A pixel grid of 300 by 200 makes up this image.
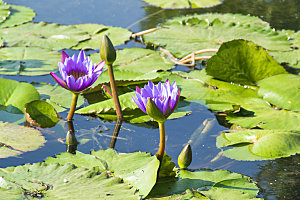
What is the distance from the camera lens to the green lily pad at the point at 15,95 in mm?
2113

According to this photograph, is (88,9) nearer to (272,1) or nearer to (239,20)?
(239,20)

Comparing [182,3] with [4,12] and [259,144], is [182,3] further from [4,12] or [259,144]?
[259,144]

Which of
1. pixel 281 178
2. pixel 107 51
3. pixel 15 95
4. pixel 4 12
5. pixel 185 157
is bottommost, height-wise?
pixel 281 178

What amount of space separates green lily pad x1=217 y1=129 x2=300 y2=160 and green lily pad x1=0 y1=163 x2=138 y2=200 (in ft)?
2.15

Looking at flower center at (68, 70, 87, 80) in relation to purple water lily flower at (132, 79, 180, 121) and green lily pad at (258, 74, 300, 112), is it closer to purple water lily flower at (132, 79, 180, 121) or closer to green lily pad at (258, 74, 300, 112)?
purple water lily flower at (132, 79, 180, 121)

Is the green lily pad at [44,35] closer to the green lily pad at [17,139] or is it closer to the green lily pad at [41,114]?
the green lily pad at [41,114]

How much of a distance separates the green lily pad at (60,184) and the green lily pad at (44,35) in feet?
5.52

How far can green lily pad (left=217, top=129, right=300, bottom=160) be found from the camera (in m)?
1.78

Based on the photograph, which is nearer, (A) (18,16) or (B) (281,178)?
(B) (281,178)

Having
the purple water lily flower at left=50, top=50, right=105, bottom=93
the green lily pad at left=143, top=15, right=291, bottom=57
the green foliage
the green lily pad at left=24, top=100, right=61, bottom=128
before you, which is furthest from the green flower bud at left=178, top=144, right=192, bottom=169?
the green foliage

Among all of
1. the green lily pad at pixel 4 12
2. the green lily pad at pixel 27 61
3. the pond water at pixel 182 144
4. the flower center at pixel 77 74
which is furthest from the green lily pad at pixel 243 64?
the green lily pad at pixel 4 12

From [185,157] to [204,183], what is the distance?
13 cm

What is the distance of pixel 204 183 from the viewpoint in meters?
1.51

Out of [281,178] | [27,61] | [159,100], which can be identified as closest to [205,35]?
[27,61]
